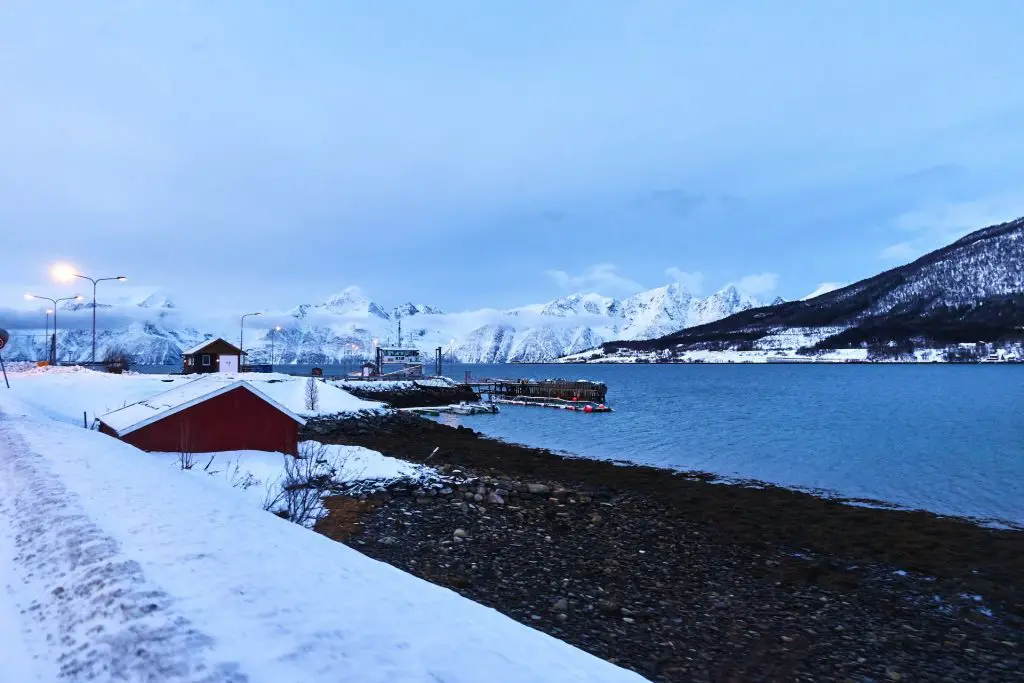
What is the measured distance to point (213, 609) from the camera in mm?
4250

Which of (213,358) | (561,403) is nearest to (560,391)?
(561,403)

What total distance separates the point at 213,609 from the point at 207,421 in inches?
698

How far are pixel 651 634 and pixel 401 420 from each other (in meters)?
39.4

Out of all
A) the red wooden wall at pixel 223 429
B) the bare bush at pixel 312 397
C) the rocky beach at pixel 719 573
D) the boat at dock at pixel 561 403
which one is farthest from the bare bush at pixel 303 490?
the boat at dock at pixel 561 403

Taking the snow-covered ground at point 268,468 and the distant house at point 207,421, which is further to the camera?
the distant house at point 207,421

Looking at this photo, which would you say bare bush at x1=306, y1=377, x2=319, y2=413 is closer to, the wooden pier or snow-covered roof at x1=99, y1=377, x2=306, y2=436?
snow-covered roof at x1=99, y1=377, x2=306, y2=436

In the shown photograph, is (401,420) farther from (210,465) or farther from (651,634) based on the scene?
(651,634)

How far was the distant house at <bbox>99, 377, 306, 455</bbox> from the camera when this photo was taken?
61.8 ft

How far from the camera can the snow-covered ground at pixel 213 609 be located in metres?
3.70

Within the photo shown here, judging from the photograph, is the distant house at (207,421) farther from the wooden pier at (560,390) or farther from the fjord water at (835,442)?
the wooden pier at (560,390)

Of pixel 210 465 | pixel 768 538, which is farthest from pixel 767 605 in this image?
pixel 210 465

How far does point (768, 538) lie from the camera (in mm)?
17016

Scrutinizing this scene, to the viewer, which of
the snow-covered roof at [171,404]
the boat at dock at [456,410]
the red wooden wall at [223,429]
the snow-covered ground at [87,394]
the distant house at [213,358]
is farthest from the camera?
the distant house at [213,358]

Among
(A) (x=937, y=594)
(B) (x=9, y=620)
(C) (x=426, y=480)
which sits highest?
(B) (x=9, y=620)
